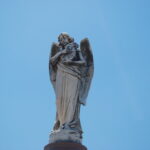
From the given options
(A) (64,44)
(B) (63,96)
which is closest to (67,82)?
(B) (63,96)

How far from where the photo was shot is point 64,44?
1523 cm

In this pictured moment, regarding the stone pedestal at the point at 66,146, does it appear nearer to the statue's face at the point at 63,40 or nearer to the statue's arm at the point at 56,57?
the statue's arm at the point at 56,57

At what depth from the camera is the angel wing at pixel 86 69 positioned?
14763 mm

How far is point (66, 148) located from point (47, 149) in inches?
25.1

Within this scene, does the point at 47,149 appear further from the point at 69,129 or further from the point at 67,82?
the point at 67,82

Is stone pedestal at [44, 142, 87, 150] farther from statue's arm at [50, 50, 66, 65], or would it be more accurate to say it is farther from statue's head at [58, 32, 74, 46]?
statue's head at [58, 32, 74, 46]

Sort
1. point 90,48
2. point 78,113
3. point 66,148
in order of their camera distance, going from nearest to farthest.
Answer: point 66,148 < point 78,113 < point 90,48

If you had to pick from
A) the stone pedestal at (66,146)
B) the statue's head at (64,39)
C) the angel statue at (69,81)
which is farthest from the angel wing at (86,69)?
the stone pedestal at (66,146)

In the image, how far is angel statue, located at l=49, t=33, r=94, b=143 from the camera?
1385 cm

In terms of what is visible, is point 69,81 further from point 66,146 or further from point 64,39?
point 66,146

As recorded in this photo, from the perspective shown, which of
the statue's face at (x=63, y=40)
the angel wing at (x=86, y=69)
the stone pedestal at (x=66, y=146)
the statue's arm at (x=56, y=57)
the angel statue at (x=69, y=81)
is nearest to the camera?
the stone pedestal at (x=66, y=146)

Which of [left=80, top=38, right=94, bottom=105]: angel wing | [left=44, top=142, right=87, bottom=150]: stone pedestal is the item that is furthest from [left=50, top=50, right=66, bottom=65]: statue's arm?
[left=44, top=142, right=87, bottom=150]: stone pedestal

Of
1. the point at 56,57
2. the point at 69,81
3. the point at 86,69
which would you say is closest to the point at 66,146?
the point at 69,81

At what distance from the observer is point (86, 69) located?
15078 millimetres
